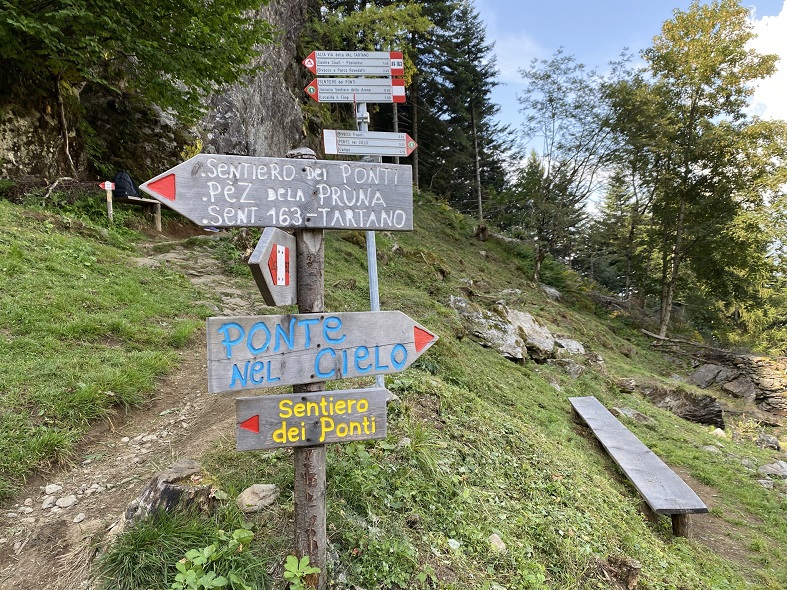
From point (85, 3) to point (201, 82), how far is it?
6.67 ft

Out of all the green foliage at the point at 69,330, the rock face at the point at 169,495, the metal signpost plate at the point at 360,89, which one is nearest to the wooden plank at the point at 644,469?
the rock face at the point at 169,495

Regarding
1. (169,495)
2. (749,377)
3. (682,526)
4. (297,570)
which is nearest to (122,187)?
(169,495)

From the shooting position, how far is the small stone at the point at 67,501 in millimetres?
2637

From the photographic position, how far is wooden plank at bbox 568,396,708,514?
454 cm

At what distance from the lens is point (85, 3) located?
19.6 feet

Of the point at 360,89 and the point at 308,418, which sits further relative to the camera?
the point at 360,89

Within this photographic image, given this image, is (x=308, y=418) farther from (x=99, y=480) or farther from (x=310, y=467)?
(x=99, y=480)

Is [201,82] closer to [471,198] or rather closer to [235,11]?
[235,11]

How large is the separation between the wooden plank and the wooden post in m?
4.23

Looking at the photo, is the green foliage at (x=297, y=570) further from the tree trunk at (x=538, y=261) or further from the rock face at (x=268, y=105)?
the tree trunk at (x=538, y=261)

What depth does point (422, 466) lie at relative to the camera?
10.3ft

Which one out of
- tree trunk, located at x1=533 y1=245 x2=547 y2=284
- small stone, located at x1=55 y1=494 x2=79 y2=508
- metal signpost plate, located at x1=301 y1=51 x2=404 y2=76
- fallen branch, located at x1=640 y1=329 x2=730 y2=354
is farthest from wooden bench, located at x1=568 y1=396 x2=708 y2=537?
tree trunk, located at x1=533 y1=245 x2=547 y2=284

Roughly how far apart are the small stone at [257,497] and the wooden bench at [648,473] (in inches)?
169

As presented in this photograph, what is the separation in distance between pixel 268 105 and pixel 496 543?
14927 millimetres
